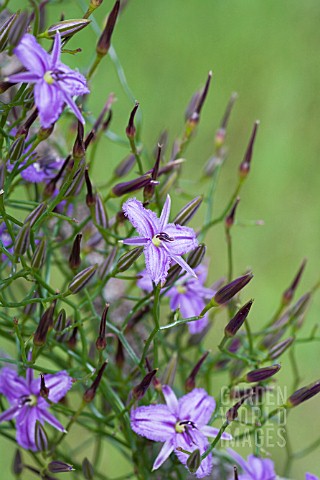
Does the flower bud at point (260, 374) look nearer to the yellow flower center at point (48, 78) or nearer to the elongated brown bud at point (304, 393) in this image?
the elongated brown bud at point (304, 393)

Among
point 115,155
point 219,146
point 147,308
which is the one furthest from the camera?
point 115,155

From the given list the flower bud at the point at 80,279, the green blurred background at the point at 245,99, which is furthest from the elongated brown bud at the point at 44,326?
the green blurred background at the point at 245,99

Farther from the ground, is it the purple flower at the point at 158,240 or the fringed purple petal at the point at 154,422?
the purple flower at the point at 158,240

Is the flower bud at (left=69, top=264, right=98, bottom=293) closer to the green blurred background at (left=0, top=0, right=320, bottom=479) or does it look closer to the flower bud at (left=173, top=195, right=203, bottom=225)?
the flower bud at (left=173, top=195, right=203, bottom=225)

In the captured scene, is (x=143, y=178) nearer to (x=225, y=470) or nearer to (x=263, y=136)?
(x=225, y=470)

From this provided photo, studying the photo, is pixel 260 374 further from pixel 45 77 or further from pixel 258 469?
pixel 45 77

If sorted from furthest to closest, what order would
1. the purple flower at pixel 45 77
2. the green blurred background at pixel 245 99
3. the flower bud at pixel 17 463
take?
the green blurred background at pixel 245 99 < the flower bud at pixel 17 463 < the purple flower at pixel 45 77

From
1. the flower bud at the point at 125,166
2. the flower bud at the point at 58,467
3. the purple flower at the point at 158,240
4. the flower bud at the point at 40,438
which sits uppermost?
the flower bud at the point at 125,166

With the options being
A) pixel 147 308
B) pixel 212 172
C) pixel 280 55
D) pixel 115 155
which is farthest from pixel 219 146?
pixel 280 55
